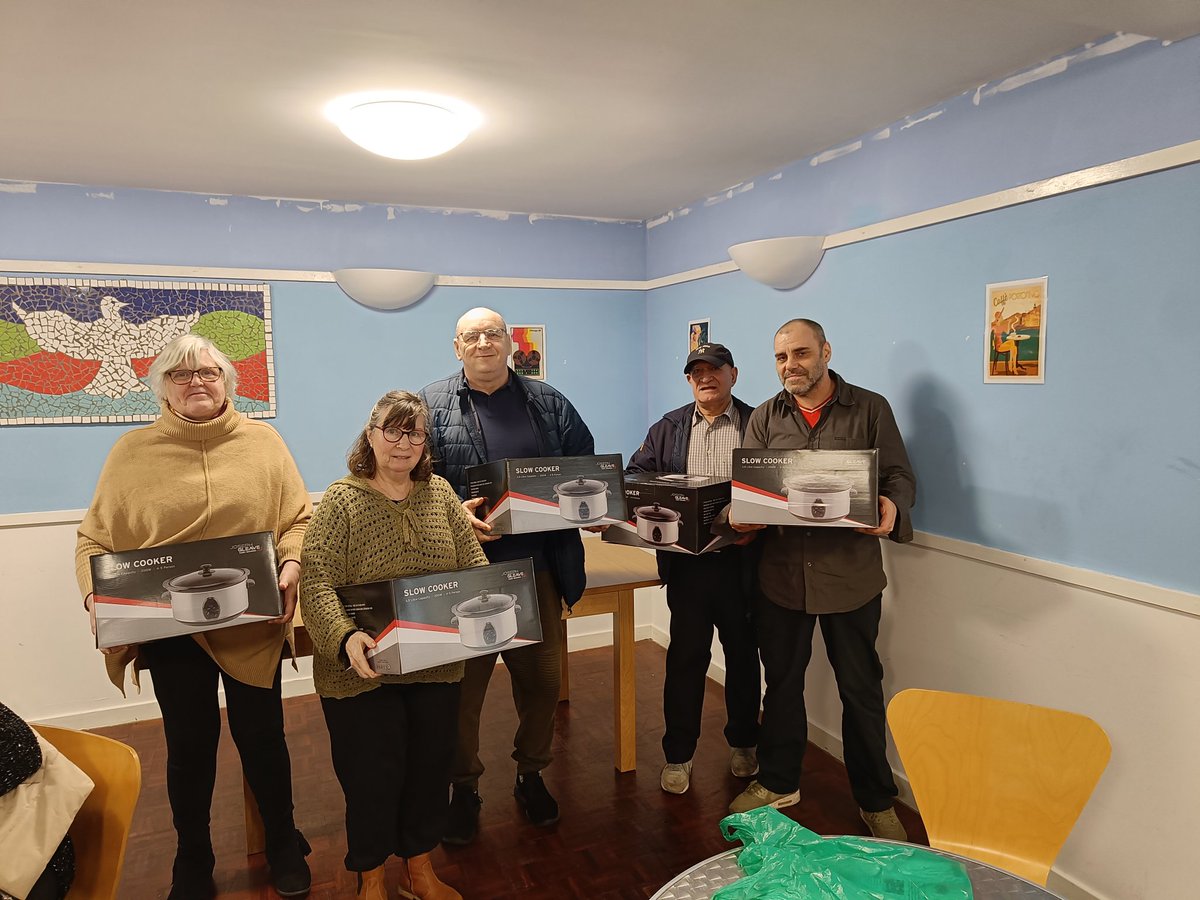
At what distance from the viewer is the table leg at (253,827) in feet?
7.74

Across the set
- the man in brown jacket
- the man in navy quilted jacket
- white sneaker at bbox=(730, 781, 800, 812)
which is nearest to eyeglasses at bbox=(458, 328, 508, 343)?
the man in navy quilted jacket

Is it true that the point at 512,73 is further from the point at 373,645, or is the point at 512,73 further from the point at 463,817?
the point at 463,817

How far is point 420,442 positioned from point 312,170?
1.67 metres

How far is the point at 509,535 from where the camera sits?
7.48 ft

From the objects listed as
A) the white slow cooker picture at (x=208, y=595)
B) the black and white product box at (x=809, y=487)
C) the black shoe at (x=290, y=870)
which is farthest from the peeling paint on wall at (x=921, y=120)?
the black shoe at (x=290, y=870)

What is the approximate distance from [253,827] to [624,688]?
129 cm

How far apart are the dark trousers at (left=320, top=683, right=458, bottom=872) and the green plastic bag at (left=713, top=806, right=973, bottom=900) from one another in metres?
0.90

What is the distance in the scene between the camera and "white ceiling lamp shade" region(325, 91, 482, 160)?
2.17 meters

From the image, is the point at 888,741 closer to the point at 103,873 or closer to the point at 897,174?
the point at 897,174

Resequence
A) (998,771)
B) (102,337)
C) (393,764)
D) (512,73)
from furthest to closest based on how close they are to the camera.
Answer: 1. (102,337)
2. (512,73)
3. (393,764)
4. (998,771)

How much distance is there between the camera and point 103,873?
56.7 inches

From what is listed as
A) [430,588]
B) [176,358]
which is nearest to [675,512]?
[430,588]

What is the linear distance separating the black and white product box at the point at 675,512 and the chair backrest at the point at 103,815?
4.47 ft

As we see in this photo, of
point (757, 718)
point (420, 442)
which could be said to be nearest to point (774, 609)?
point (757, 718)
